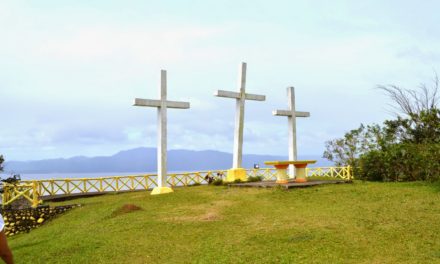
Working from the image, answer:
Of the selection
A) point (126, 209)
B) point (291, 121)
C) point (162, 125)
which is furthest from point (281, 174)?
point (126, 209)

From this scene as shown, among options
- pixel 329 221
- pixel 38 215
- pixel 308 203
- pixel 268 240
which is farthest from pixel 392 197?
pixel 38 215

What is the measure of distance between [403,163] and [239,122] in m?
8.25

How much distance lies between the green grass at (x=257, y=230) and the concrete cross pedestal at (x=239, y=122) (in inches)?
150

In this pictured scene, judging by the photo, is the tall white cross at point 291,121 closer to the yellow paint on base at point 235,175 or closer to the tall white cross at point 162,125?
the yellow paint on base at point 235,175

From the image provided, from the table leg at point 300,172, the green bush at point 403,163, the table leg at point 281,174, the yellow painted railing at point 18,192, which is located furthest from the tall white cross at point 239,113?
the yellow painted railing at point 18,192

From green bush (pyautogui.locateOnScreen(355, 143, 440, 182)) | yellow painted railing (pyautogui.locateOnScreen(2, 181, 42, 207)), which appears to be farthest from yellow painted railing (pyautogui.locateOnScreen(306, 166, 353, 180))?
yellow painted railing (pyautogui.locateOnScreen(2, 181, 42, 207))

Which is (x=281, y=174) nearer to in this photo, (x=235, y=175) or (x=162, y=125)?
(x=235, y=175)

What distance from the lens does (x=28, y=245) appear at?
1373 centimetres

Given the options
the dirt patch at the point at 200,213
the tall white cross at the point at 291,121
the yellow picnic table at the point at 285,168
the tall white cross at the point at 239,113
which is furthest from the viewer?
the tall white cross at the point at 291,121

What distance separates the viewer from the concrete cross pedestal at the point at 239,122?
21.8 meters

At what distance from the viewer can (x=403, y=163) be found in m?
21.8

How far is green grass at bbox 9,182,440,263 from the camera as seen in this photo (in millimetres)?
9617

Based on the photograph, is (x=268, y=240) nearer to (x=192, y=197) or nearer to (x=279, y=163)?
(x=192, y=197)

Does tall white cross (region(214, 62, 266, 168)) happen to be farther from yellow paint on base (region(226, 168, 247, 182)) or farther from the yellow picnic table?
the yellow picnic table
